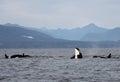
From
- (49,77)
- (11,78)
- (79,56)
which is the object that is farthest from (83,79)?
(79,56)

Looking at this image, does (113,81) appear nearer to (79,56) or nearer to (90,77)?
(90,77)

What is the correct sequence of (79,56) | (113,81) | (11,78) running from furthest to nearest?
(79,56) < (11,78) < (113,81)

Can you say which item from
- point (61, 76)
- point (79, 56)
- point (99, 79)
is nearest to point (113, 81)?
point (99, 79)

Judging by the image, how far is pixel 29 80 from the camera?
39156 millimetres

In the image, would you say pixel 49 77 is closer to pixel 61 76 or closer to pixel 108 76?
pixel 61 76

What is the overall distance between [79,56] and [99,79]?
41.2 meters

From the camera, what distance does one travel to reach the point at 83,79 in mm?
40156

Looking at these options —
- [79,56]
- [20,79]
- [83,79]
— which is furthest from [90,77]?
[79,56]

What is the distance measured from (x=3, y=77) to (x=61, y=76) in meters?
6.13

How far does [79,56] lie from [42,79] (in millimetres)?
41393

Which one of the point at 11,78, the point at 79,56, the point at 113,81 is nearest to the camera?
the point at 113,81

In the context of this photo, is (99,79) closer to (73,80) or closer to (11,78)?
(73,80)

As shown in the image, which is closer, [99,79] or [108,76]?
[99,79]

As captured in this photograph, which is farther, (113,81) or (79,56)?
(79,56)
